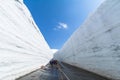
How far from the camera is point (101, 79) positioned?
3.80 meters

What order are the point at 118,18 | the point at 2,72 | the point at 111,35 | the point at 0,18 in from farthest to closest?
the point at 111,35 → the point at 118,18 → the point at 0,18 → the point at 2,72

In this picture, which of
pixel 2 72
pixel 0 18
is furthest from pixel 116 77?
pixel 0 18

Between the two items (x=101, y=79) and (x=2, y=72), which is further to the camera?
(x=101, y=79)

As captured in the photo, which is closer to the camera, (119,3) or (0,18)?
(0,18)

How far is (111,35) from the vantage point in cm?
379

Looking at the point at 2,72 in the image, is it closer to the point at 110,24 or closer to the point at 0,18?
the point at 0,18

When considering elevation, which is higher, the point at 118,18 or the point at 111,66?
the point at 118,18

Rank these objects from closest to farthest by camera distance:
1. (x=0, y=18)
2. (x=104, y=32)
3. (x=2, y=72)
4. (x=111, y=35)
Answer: (x=2, y=72) → (x=0, y=18) → (x=111, y=35) → (x=104, y=32)

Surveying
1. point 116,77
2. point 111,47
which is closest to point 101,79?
point 116,77

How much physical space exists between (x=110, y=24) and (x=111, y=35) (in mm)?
414

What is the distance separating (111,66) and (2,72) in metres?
3.43

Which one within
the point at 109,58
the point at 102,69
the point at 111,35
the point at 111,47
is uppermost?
the point at 111,35

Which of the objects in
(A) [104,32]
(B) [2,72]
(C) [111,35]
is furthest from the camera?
(A) [104,32]

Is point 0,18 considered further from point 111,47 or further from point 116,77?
point 116,77
